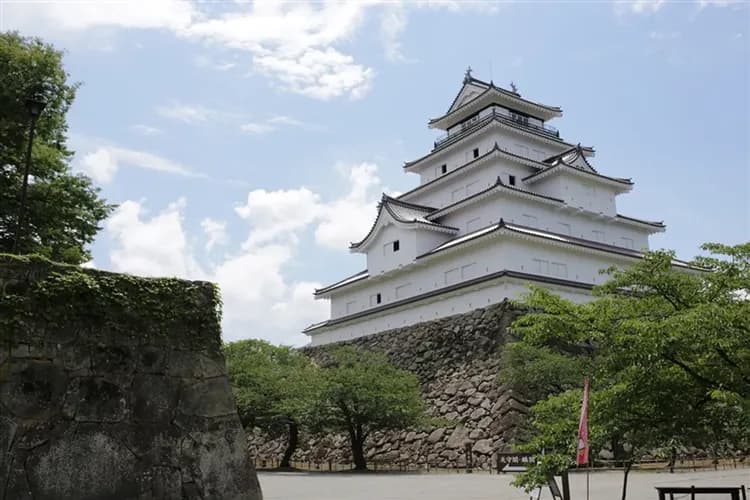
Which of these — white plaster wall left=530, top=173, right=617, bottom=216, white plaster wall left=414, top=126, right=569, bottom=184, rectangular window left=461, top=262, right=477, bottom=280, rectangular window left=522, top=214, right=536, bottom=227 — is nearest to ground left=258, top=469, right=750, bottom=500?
rectangular window left=461, top=262, right=477, bottom=280

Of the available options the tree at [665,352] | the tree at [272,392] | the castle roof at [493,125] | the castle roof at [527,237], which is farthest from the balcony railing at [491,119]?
the tree at [665,352]

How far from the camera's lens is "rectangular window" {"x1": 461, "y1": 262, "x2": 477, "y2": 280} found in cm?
3056

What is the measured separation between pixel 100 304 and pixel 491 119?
31861 mm

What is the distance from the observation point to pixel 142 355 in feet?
22.4

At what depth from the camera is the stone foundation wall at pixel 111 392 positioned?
6.14m

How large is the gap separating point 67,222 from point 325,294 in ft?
67.6

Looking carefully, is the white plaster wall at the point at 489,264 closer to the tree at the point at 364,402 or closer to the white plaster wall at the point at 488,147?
the tree at the point at 364,402

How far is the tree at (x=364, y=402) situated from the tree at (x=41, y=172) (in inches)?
397

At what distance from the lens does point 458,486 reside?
17.1 metres

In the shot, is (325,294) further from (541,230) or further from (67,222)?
(67,222)

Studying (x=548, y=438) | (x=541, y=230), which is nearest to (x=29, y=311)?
(x=548, y=438)

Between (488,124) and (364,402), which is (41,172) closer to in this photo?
(364,402)

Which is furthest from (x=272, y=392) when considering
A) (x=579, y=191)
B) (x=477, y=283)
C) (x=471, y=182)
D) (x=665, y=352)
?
(x=665, y=352)

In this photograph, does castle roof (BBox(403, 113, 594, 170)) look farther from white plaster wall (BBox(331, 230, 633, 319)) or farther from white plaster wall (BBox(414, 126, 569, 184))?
white plaster wall (BBox(331, 230, 633, 319))
